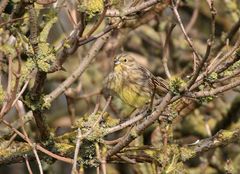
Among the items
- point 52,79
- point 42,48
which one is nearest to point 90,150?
point 42,48

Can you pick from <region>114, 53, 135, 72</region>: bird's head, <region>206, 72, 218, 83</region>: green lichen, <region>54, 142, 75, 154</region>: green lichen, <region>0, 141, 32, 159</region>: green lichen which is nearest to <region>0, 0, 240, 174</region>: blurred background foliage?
<region>114, 53, 135, 72</region>: bird's head

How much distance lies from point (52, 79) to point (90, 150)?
2.79 meters

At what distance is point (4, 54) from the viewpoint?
387 centimetres

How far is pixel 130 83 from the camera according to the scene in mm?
4895

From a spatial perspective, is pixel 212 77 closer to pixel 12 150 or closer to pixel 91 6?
pixel 91 6

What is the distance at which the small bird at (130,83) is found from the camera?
460cm

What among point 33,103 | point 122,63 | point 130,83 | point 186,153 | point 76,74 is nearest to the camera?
point 33,103

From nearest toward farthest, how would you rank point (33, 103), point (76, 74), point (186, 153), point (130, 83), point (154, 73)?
point (33, 103) → point (186, 153) → point (76, 74) → point (130, 83) → point (154, 73)

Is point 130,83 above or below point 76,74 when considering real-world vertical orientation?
above

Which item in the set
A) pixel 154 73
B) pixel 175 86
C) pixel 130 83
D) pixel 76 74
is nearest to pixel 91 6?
pixel 175 86

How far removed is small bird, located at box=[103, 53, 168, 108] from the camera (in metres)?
4.60

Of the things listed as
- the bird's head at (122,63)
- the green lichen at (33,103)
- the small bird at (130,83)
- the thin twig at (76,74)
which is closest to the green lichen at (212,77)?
the green lichen at (33,103)

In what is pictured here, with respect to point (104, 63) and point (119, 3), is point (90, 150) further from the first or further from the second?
point (104, 63)

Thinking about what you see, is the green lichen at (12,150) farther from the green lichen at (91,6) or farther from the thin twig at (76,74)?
the green lichen at (91,6)
